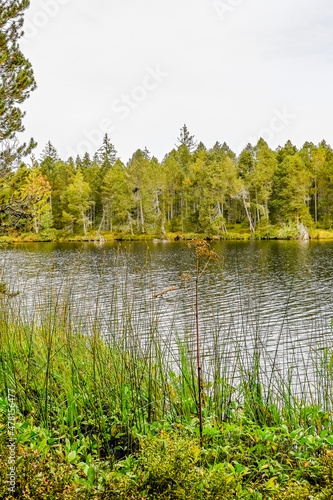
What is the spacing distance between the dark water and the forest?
827 inches

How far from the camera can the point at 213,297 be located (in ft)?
50.3

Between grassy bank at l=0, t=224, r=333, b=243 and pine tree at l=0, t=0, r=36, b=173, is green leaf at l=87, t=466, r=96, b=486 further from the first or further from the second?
Result: grassy bank at l=0, t=224, r=333, b=243

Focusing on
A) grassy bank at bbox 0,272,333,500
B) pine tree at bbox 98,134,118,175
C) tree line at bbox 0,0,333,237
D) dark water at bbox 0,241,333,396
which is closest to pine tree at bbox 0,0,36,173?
dark water at bbox 0,241,333,396

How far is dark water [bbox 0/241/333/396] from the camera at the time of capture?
6812mm

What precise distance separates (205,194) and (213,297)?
119ft

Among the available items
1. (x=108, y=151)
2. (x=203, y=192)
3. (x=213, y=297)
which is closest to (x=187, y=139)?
(x=108, y=151)

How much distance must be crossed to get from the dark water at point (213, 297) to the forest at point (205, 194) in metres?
21.0

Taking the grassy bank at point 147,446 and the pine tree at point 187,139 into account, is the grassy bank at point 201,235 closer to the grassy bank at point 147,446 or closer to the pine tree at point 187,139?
the pine tree at point 187,139

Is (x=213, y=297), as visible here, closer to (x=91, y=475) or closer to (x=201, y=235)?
(x=91, y=475)

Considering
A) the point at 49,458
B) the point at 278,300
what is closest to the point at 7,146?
the point at 49,458

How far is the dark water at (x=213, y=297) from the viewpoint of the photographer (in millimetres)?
6812

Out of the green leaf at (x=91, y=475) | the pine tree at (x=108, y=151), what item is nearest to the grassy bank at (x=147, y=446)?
the green leaf at (x=91, y=475)

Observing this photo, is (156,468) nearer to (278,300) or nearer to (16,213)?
(16,213)

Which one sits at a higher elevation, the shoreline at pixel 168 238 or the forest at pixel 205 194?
the forest at pixel 205 194
